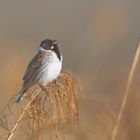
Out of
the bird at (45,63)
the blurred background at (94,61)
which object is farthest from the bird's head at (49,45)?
the blurred background at (94,61)

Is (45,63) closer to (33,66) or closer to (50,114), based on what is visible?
(33,66)

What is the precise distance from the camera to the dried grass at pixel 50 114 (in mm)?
2543

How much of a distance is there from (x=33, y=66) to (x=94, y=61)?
1.07 ft

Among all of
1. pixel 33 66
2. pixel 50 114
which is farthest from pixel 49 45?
pixel 50 114

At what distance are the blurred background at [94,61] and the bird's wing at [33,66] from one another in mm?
37

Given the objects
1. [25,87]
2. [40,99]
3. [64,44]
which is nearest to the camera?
[40,99]

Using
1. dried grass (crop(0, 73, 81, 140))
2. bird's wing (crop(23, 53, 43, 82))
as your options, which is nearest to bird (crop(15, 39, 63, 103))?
bird's wing (crop(23, 53, 43, 82))

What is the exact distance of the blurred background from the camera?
9.20 ft

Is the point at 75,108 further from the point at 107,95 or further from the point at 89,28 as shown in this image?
the point at 89,28

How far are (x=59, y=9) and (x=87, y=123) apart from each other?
705cm

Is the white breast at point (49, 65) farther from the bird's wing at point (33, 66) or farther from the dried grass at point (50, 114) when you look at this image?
the dried grass at point (50, 114)

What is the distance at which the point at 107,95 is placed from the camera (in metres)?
3.06

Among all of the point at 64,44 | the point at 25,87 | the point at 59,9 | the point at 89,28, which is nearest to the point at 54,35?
the point at 64,44

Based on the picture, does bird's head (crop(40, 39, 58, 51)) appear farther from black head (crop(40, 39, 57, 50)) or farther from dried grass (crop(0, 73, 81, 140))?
dried grass (crop(0, 73, 81, 140))
